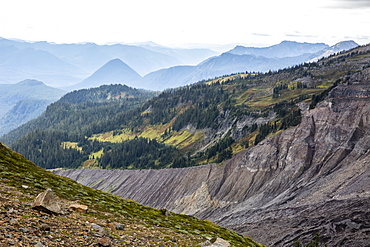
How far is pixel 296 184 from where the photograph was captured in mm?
106312

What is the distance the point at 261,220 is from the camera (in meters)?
91.3

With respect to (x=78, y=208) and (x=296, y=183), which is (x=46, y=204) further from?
(x=296, y=183)

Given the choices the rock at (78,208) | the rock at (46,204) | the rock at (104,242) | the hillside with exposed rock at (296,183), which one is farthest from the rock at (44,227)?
the hillside with exposed rock at (296,183)

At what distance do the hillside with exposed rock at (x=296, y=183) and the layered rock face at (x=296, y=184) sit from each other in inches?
8.4

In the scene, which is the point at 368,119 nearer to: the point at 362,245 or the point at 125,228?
the point at 362,245

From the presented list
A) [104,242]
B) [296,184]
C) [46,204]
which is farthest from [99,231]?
[296,184]

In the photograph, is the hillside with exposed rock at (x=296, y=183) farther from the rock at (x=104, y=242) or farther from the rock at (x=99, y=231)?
the rock at (x=104, y=242)

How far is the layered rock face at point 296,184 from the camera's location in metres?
78.8

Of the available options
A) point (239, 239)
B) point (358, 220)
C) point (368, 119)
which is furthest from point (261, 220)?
point (368, 119)

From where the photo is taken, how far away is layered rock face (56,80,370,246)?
78.8 metres

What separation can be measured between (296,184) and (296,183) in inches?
23.2

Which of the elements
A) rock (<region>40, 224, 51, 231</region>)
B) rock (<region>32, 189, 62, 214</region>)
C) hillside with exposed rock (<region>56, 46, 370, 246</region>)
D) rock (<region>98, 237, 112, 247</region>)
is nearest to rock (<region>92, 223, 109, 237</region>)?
A: rock (<region>98, 237, 112, 247</region>)

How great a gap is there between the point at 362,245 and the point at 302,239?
13121mm

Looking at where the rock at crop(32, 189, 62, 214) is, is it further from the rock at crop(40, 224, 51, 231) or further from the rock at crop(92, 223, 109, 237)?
the rock at crop(40, 224, 51, 231)
